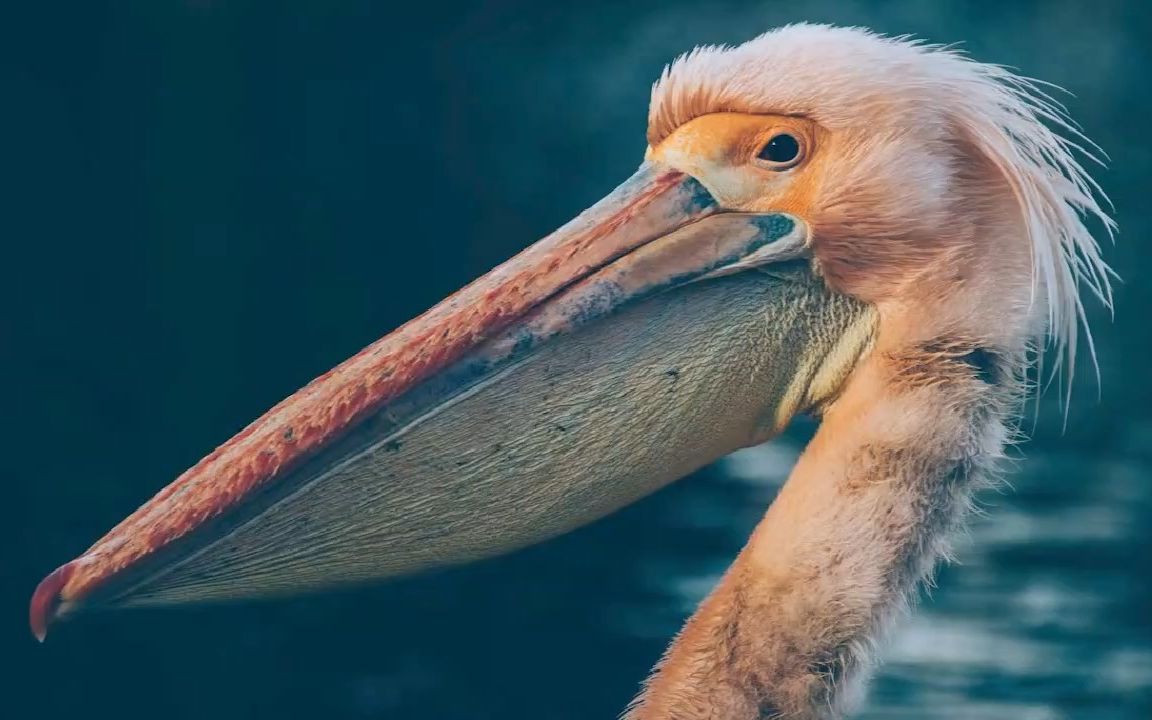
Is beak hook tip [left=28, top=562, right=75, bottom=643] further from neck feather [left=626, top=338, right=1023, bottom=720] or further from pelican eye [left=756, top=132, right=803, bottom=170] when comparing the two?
pelican eye [left=756, top=132, right=803, bottom=170]

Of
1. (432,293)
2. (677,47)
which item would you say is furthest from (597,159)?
(432,293)

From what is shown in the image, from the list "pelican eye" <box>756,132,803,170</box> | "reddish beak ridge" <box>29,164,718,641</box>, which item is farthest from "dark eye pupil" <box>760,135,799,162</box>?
"reddish beak ridge" <box>29,164,718,641</box>

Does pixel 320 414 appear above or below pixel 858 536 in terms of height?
above

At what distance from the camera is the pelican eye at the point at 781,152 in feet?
4.80

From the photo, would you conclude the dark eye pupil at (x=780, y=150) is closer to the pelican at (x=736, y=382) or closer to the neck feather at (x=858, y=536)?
the pelican at (x=736, y=382)

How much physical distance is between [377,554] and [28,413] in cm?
191

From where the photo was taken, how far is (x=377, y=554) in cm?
143

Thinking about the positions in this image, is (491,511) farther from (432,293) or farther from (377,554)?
(432,293)

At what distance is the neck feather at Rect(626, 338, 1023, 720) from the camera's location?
53.2 inches

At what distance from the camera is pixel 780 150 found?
147 centimetres

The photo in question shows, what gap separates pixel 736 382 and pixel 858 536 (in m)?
0.22

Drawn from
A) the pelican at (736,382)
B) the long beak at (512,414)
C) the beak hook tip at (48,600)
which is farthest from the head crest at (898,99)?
the beak hook tip at (48,600)

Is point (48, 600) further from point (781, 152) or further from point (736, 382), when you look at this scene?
point (781, 152)

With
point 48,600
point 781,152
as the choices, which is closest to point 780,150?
point 781,152
